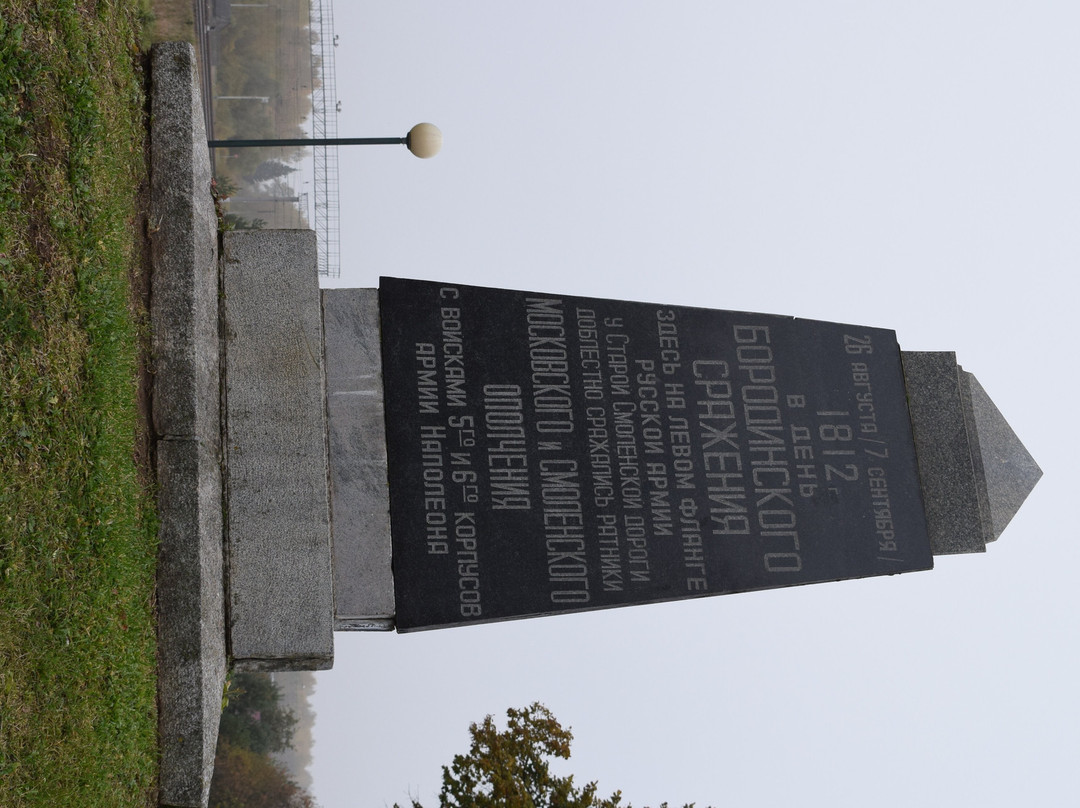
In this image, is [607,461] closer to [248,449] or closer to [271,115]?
[248,449]

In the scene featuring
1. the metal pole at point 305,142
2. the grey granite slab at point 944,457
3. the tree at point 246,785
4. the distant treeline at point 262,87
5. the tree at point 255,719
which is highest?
the distant treeline at point 262,87

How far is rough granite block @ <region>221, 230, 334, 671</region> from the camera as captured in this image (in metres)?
6.25

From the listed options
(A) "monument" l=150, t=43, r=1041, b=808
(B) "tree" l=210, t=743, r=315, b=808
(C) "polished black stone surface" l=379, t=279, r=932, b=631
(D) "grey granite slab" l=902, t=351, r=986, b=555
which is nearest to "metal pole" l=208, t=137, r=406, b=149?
(A) "monument" l=150, t=43, r=1041, b=808

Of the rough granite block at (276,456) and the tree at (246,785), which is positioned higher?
the rough granite block at (276,456)

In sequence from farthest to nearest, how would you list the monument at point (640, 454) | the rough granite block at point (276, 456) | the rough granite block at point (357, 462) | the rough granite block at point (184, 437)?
the monument at point (640, 454) → the rough granite block at point (357, 462) → the rough granite block at point (276, 456) → the rough granite block at point (184, 437)

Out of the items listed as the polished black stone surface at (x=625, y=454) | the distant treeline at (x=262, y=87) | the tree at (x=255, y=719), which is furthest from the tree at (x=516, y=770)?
the distant treeline at (x=262, y=87)

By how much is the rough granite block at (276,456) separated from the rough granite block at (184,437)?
A: 175 mm

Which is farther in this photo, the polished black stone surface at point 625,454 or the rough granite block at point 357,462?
Answer: the polished black stone surface at point 625,454

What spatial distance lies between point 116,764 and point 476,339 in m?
3.66

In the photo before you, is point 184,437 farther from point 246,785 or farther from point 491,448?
point 246,785

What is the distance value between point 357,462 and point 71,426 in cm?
232

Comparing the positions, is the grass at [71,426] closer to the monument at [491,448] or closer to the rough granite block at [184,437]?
the rough granite block at [184,437]

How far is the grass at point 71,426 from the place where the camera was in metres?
4.14

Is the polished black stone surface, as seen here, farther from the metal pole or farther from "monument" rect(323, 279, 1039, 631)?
the metal pole
